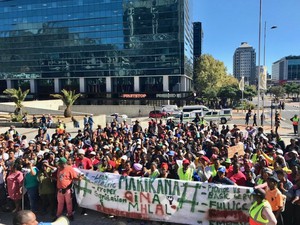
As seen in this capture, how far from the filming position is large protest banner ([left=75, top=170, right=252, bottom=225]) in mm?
5715

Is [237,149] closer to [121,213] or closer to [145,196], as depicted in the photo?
[145,196]

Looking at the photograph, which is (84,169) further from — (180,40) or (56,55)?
(56,55)

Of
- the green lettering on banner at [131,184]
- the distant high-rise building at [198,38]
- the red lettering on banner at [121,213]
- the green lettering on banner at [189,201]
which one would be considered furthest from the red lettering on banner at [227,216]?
the distant high-rise building at [198,38]

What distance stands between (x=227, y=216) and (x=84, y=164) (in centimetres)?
394

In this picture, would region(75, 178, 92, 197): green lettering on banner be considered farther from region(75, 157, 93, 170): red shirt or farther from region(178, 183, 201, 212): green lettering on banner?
region(178, 183, 201, 212): green lettering on banner

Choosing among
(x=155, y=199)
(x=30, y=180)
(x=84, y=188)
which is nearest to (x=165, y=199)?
(x=155, y=199)

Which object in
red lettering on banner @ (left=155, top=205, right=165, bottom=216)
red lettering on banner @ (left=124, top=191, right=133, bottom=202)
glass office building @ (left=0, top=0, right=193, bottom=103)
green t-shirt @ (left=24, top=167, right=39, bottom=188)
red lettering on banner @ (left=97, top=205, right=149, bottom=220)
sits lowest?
red lettering on banner @ (left=97, top=205, right=149, bottom=220)

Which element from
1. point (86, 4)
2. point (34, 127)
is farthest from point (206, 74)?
point (34, 127)

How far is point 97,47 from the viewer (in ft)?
212

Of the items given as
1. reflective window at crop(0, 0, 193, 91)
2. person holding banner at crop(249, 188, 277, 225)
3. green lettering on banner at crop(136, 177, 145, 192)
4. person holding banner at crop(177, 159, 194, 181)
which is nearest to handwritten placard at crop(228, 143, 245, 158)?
person holding banner at crop(177, 159, 194, 181)

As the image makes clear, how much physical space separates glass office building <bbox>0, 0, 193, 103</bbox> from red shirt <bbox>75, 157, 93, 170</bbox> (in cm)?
5037

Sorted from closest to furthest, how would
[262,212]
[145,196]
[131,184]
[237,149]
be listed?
[262,212] → [145,196] → [131,184] → [237,149]

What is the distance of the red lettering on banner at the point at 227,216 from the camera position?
5.64 metres

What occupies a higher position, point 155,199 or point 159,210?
point 155,199
